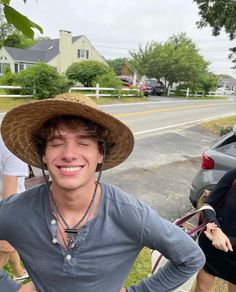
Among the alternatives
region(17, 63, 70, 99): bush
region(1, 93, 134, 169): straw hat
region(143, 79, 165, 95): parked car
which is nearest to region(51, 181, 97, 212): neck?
region(1, 93, 134, 169): straw hat

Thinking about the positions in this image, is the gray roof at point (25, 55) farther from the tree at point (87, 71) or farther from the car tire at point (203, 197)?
the car tire at point (203, 197)

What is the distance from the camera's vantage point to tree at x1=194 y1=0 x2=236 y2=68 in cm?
1091

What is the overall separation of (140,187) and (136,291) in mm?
4143

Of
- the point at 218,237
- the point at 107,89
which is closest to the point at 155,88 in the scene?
the point at 107,89

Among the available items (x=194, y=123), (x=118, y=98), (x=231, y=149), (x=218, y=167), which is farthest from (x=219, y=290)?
(x=118, y=98)

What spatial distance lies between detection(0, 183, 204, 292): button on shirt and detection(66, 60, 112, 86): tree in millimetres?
23346

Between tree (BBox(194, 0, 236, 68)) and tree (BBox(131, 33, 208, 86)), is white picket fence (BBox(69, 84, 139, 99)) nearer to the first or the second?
tree (BBox(194, 0, 236, 68))

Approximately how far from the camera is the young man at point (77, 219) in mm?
1244

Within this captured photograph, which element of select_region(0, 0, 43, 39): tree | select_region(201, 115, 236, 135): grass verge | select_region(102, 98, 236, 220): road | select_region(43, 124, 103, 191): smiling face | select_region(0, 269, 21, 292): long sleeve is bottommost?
select_region(201, 115, 236, 135): grass verge

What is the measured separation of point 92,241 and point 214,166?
9.73 ft

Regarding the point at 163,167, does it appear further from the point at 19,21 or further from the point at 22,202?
the point at 19,21

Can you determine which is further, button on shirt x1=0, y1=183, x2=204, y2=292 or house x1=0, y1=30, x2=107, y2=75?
house x1=0, y1=30, x2=107, y2=75

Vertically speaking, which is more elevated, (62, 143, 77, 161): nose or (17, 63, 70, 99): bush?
(62, 143, 77, 161): nose

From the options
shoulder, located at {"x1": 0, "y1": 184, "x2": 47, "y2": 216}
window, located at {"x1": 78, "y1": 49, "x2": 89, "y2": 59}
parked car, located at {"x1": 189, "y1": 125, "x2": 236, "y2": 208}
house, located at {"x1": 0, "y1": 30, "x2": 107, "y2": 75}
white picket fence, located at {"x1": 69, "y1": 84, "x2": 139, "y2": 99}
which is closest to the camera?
shoulder, located at {"x1": 0, "y1": 184, "x2": 47, "y2": 216}
